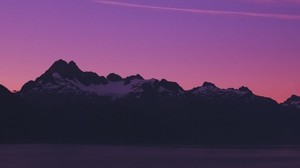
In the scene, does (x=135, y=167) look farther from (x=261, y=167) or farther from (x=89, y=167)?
(x=261, y=167)

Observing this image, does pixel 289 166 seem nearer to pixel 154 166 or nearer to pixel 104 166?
pixel 154 166

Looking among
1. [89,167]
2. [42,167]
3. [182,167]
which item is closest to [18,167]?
[42,167]

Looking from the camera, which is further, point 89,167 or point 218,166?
point 218,166

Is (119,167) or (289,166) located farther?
(289,166)

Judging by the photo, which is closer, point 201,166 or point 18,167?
point 18,167

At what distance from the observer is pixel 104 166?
16662 cm

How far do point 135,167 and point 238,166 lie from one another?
28494 mm

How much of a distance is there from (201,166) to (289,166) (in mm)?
23866

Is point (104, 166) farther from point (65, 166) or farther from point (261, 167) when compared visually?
point (261, 167)

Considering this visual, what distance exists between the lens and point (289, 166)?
17588 cm

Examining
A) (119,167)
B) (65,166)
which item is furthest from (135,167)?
(65,166)

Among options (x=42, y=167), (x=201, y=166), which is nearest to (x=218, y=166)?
(x=201, y=166)

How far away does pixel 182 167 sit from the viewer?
166 m

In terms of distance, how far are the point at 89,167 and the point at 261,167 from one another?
44.9 m
